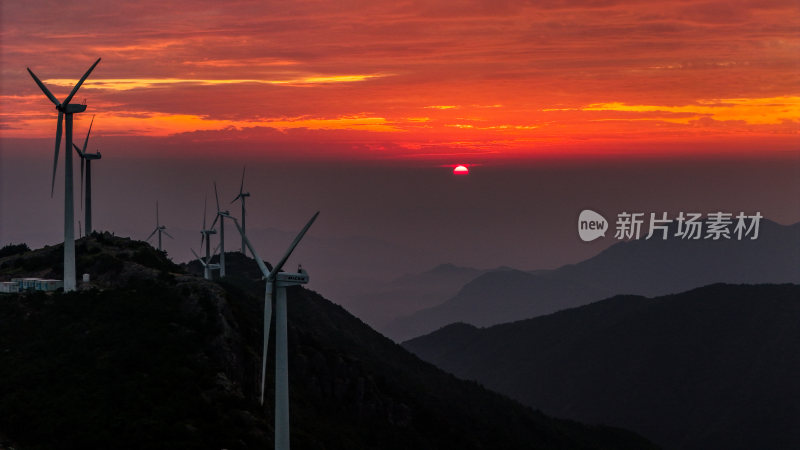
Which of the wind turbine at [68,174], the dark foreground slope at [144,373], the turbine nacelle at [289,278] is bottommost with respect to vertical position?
the dark foreground slope at [144,373]

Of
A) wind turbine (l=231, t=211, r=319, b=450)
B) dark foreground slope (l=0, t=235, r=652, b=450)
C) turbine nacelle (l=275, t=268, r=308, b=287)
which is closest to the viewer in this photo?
wind turbine (l=231, t=211, r=319, b=450)

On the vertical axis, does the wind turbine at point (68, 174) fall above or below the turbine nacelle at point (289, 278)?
above

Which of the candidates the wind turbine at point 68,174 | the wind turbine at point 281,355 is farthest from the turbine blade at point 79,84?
the wind turbine at point 281,355

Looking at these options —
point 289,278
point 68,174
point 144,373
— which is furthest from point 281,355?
point 68,174

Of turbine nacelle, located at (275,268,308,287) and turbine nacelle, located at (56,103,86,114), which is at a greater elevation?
turbine nacelle, located at (56,103,86,114)

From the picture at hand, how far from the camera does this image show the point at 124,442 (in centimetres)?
9238

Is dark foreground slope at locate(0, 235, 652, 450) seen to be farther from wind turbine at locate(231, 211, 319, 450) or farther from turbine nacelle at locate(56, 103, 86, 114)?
turbine nacelle at locate(56, 103, 86, 114)

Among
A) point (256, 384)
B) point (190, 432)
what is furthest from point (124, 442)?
point (256, 384)

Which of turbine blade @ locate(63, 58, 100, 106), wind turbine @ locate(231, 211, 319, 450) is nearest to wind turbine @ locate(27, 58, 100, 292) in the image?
turbine blade @ locate(63, 58, 100, 106)

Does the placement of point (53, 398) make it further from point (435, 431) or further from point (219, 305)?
point (435, 431)

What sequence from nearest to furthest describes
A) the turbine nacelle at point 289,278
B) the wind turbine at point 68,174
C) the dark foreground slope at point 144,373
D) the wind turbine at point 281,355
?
1. the wind turbine at point 281,355
2. the turbine nacelle at point 289,278
3. the dark foreground slope at point 144,373
4. the wind turbine at point 68,174

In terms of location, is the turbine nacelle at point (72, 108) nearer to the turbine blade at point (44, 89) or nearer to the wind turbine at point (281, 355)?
the turbine blade at point (44, 89)

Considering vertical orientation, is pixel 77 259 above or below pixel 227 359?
above

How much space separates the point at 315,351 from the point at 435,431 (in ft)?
100
